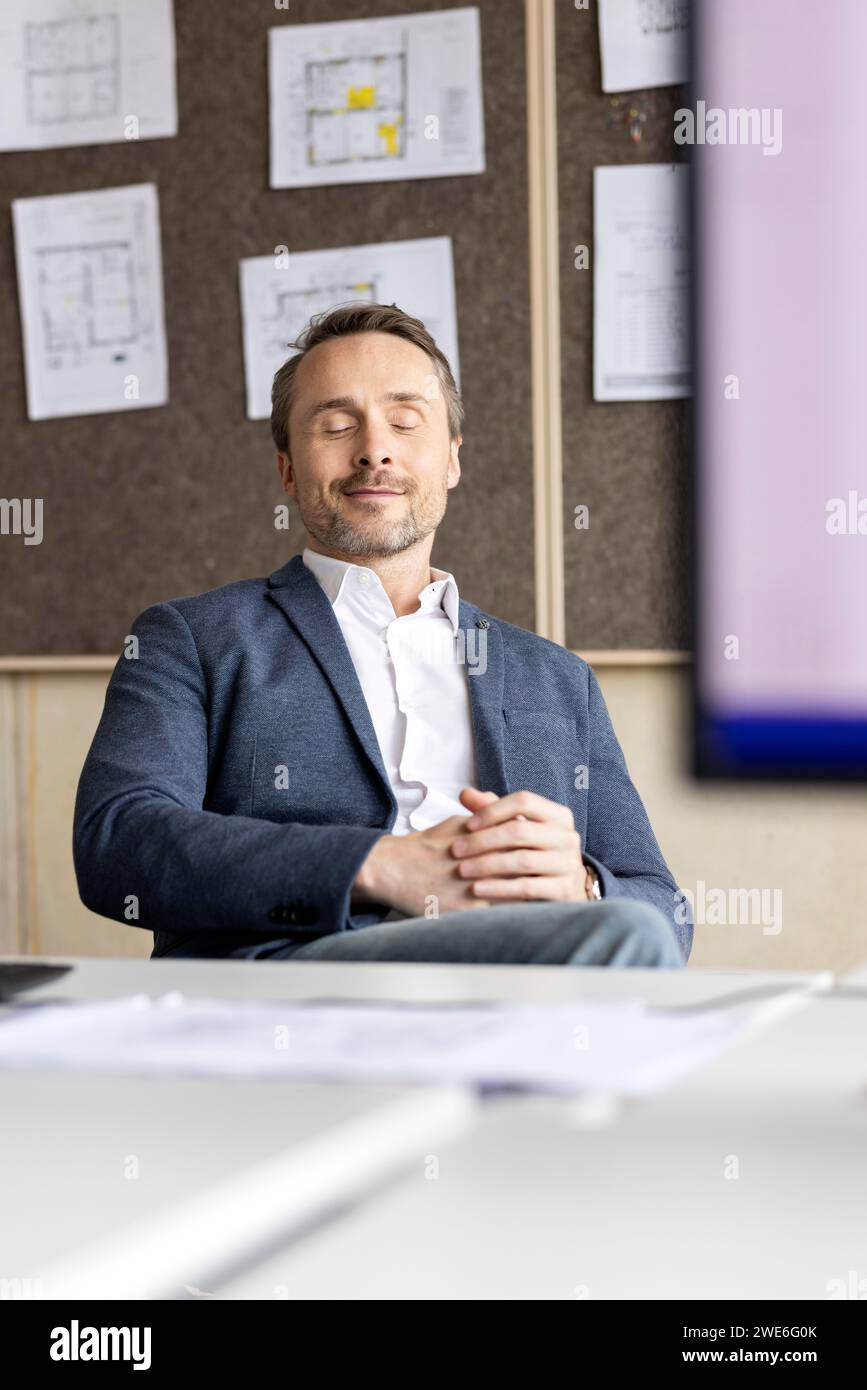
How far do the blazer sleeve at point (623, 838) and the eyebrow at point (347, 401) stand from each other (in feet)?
1.33

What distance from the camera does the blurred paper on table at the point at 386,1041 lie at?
0.45 metres

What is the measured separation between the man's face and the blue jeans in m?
0.69

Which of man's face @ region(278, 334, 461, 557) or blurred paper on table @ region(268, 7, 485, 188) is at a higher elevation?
blurred paper on table @ region(268, 7, 485, 188)

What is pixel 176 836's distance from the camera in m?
1.16

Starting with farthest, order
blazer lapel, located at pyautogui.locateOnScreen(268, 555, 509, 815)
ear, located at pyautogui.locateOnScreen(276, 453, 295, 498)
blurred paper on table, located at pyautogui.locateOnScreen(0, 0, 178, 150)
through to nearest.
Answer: blurred paper on table, located at pyautogui.locateOnScreen(0, 0, 178, 150) < ear, located at pyautogui.locateOnScreen(276, 453, 295, 498) < blazer lapel, located at pyautogui.locateOnScreen(268, 555, 509, 815)

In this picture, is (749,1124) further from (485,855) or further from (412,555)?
(412,555)

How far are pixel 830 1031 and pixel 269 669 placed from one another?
0.90m

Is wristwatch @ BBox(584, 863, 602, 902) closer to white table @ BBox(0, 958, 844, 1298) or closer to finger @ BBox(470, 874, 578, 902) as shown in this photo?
finger @ BBox(470, 874, 578, 902)

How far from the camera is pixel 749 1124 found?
43 cm

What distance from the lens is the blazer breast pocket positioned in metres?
1.42

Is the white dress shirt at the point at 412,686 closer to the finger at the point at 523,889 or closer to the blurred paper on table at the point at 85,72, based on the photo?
the finger at the point at 523,889

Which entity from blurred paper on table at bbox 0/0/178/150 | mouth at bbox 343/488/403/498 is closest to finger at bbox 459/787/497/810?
mouth at bbox 343/488/403/498

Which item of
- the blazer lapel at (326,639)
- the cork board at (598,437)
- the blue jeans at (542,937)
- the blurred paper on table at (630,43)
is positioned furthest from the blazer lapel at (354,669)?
the blurred paper on table at (630,43)
